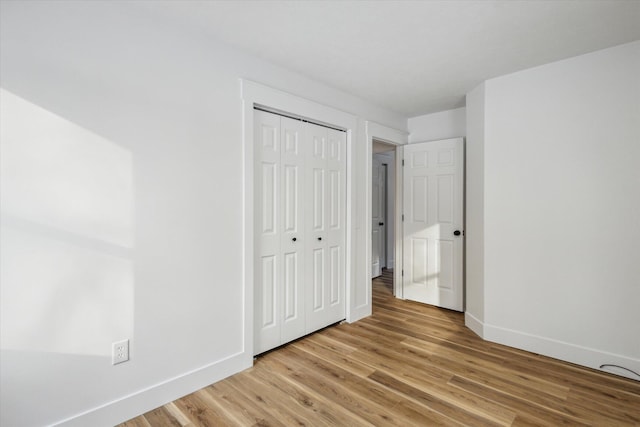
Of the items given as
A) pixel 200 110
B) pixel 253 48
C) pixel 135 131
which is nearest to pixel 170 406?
pixel 135 131

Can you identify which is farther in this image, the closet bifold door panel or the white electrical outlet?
the closet bifold door panel

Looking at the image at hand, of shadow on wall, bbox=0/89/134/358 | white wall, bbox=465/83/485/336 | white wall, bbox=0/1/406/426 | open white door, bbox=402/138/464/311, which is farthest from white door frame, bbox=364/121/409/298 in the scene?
shadow on wall, bbox=0/89/134/358

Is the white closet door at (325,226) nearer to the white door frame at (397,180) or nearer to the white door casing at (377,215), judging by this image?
the white door frame at (397,180)

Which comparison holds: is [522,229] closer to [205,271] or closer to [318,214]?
[318,214]

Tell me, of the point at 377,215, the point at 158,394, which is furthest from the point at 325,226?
the point at 377,215

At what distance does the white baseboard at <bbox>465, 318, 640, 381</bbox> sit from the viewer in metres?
2.37

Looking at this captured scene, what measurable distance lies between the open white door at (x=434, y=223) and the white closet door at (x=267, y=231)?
2.11 m

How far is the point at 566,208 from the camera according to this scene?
8.54 feet

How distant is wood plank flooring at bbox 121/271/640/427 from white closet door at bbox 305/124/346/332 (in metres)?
0.37

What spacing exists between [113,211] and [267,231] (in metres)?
1.16

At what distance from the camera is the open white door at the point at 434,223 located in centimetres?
374

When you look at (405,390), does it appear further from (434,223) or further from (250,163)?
(434,223)

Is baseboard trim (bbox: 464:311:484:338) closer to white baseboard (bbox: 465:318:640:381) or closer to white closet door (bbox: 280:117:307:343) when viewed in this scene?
white baseboard (bbox: 465:318:640:381)

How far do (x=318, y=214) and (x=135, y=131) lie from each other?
67.8 inches
